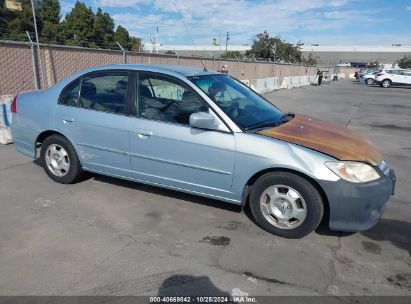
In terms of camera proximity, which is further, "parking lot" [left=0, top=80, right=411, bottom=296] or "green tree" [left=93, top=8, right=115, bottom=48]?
"green tree" [left=93, top=8, right=115, bottom=48]

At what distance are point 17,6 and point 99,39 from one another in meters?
49.0

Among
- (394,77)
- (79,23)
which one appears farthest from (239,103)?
(79,23)

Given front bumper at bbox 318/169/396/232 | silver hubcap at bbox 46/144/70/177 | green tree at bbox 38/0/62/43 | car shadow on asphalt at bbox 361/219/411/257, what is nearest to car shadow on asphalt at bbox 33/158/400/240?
car shadow on asphalt at bbox 361/219/411/257

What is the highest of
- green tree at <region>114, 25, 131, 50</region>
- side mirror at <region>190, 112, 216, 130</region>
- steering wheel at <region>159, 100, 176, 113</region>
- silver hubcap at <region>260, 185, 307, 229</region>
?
green tree at <region>114, 25, 131, 50</region>

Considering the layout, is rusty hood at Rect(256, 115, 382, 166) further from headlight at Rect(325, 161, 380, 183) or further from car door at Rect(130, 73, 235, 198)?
car door at Rect(130, 73, 235, 198)

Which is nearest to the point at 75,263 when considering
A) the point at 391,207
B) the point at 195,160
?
the point at 195,160

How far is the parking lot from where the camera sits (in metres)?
2.94

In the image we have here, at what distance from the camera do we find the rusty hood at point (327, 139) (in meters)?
3.56

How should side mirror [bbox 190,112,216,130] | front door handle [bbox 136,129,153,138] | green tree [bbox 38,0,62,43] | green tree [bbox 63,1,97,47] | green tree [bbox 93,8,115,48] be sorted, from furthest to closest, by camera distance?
green tree [bbox 93,8,115,48] < green tree [bbox 63,1,97,47] < green tree [bbox 38,0,62,43] < front door handle [bbox 136,129,153,138] < side mirror [bbox 190,112,216,130]

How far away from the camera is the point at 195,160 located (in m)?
3.91

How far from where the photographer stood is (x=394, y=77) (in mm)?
34031

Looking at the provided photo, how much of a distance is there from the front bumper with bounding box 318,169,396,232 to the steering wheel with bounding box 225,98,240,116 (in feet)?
3.88

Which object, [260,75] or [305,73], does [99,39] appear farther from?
[260,75]

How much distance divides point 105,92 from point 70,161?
105 centimetres
